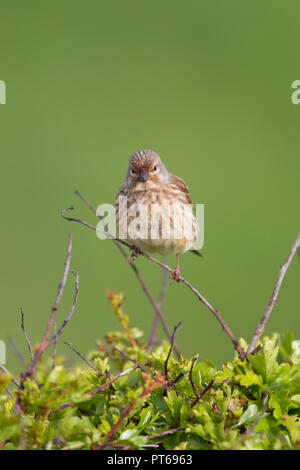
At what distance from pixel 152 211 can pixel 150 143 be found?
6.38 meters

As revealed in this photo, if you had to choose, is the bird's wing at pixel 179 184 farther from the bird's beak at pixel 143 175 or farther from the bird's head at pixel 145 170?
the bird's beak at pixel 143 175

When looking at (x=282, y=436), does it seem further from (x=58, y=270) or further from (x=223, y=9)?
(x=223, y=9)

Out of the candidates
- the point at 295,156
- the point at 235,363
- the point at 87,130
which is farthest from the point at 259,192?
the point at 235,363

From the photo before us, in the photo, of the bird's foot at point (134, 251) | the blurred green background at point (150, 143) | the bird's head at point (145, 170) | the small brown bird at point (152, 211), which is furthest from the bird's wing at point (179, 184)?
the blurred green background at point (150, 143)

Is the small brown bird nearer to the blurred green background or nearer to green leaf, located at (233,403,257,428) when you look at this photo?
green leaf, located at (233,403,257,428)

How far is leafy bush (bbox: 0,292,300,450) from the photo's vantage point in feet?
6.15

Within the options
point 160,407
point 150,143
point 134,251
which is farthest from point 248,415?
point 150,143

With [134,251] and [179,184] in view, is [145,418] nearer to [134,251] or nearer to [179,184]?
[134,251]

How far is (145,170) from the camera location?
13.8ft

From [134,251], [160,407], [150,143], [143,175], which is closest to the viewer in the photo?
[160,407]

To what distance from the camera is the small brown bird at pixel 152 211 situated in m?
4.17

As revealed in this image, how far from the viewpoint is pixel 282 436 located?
6.64ft

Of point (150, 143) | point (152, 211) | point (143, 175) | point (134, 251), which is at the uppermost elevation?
point (150, 143)

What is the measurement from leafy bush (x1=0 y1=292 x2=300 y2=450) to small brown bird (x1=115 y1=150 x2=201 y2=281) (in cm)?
182
